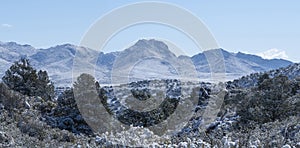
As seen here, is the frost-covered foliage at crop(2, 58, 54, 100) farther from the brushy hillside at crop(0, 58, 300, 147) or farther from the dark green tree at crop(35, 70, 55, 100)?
the brushy hillside at crop(0, 58, 300, 147)

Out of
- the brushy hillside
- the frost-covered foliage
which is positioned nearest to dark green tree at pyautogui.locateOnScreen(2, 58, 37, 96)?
the frost-covered foliage

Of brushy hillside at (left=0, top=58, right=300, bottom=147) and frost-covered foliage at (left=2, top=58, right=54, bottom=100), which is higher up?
frost-covered foliage at (left=2, top=58, right=54, bottom=100)

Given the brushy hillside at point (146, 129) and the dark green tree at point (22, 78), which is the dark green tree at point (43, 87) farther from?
the brushy hillside at point (146, 129)

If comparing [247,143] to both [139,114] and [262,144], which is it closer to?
[262,144]

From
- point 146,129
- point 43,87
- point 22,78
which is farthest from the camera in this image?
point 43,87

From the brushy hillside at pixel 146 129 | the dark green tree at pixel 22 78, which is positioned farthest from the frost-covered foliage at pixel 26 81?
the brushy hillside at pixel 146 129

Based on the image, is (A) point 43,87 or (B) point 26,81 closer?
(B) point 26,81

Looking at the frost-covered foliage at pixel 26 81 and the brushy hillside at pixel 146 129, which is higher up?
the frost-covered foliage at pixel 26 81

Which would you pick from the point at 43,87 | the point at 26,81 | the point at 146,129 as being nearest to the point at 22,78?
the point at 26,81

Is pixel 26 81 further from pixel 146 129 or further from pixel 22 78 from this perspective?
pixel 146 129

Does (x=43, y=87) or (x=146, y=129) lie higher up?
(x=43, y=87)

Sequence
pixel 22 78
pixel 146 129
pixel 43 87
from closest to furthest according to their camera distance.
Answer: pixel 146 129, pixel 22 78, pixel 43 87

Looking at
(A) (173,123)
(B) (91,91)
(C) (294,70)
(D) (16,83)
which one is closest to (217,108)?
(A) (173,123)

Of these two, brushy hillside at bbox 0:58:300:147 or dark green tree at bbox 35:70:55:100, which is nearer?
brushy hillside at bbox 0:58:300:147
